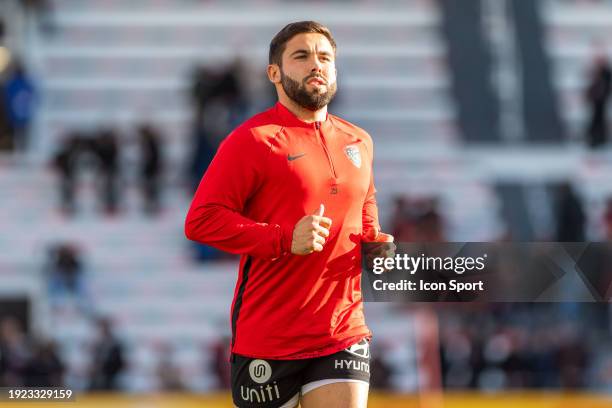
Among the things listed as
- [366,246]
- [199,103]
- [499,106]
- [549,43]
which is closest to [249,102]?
[199,103]

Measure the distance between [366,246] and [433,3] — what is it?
1453 cm

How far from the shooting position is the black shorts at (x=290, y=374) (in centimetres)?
466

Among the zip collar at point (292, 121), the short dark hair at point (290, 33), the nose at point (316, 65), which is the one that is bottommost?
the zip collar at point (292, 121)

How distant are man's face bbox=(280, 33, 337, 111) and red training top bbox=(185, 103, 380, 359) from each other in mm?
111

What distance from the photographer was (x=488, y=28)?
731 inches

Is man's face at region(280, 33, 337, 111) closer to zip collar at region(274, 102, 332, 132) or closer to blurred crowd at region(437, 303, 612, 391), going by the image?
zip collar at region(274, 102, 332, 132)

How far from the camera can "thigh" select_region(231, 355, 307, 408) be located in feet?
15.4

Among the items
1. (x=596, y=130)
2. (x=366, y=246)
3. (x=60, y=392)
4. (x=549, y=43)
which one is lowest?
(x=60, y=392)

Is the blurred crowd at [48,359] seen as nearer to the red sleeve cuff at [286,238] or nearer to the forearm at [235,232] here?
the forearm at [235,232]

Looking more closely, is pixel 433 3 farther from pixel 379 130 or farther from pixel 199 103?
pixel 199 103

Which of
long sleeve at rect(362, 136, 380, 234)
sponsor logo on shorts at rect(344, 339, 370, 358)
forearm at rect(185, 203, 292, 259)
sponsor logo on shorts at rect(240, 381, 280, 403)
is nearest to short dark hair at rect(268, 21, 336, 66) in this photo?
long sleeve at rect(362, 136, 380, 234)

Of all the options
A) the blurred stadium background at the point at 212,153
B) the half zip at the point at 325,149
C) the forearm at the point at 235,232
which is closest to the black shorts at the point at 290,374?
the forearm at the point at 235,232

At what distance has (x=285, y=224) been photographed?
15.1 feet

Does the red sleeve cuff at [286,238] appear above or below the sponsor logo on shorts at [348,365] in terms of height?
above
